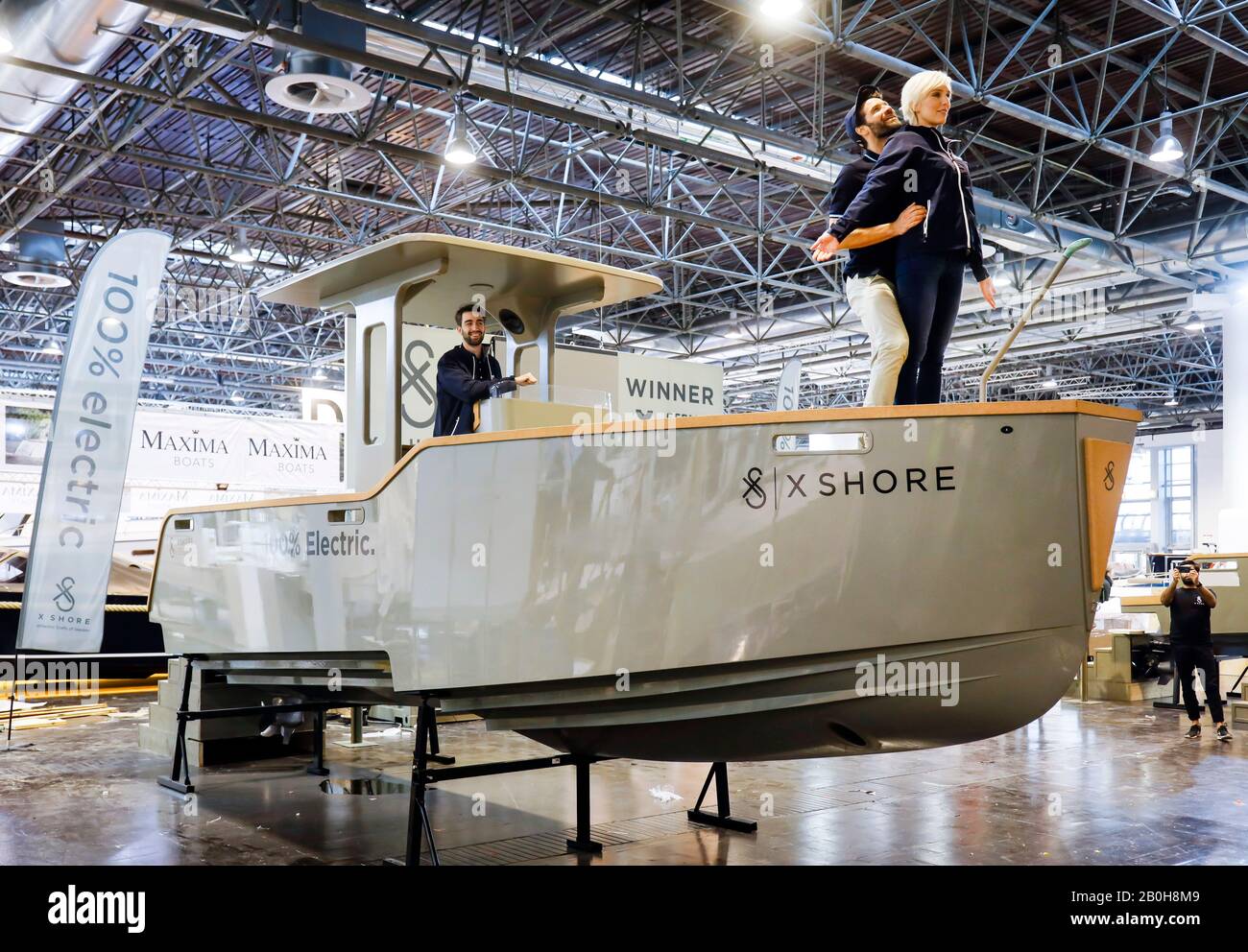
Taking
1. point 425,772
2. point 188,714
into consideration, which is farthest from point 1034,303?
point 188,714

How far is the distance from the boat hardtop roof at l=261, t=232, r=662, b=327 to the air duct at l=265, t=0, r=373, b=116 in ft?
14.8

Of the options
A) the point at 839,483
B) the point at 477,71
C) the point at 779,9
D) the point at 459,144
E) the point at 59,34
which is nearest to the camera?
the point at 839,483

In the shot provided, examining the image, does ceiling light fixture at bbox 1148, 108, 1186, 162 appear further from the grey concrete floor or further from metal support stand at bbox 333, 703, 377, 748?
metal support stand at bbox 333, 703, 377, 748

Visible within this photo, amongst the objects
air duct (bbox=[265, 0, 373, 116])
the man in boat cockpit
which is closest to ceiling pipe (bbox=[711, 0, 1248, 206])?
air duct (bbox=[265, 0, 373, 116])

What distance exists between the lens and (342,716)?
35.7 feet

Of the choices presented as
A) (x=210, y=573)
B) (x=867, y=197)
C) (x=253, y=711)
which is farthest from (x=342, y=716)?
(x=867, y=197)

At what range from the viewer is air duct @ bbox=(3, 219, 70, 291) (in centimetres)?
1730

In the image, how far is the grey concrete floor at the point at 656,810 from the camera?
5.50 m

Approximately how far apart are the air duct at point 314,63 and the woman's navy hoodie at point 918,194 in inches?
291

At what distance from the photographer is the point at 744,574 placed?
3.86m

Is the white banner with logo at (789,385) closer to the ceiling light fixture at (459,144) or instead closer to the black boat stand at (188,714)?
the ceiling light fixture at (459,144)

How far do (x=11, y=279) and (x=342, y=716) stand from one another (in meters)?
10.3

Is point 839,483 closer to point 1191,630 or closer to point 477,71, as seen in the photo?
point 1191,630

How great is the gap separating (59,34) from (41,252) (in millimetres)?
9305
